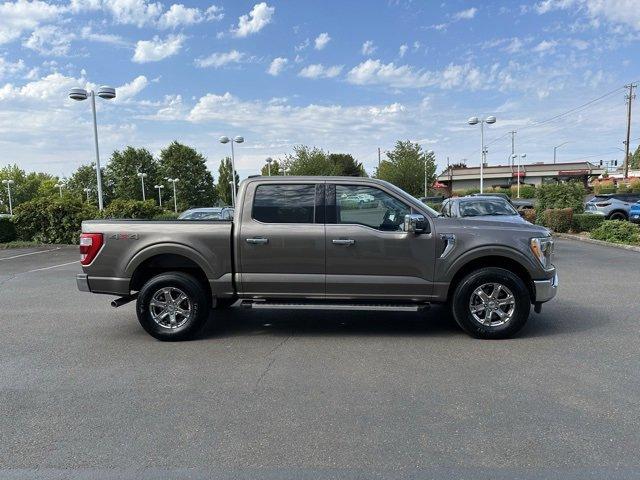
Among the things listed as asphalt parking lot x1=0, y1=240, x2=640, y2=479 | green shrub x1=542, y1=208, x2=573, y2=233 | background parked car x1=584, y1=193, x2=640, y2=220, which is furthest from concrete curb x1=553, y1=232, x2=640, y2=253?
asphalt parking lot x1=0, y1=240, x2=640, y2=479

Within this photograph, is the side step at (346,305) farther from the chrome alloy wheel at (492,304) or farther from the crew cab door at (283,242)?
the chrome alloy wheel at (492,304)

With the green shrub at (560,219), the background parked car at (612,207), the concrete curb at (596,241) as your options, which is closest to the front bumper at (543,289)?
the concrete curb at (596,241)

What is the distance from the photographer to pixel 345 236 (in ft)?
18.6

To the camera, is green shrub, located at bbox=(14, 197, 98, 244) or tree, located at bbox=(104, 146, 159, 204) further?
tree, located at bbox=(104, 146, 159, 204)

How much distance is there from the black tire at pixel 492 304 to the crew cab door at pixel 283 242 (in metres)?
1.64

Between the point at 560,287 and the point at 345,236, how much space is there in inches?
208

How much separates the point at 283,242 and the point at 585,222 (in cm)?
1740

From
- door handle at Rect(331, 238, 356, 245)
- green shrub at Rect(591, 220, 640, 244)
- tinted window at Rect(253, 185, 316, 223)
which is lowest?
green shrub at Rect(591, 220, 640, 244)

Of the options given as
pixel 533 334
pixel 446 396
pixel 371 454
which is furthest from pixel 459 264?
pixel 371 454

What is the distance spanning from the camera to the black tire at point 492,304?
565 cm

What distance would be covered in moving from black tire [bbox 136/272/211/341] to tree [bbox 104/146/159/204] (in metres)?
70.8

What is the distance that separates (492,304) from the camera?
5723 mm

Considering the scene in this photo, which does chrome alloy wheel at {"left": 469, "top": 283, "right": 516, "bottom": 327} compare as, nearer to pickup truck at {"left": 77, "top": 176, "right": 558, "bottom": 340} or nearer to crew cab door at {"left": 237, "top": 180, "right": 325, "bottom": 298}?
pickup truck at {"left": 77, "top": 176, "right": 558, "bottom": 340}

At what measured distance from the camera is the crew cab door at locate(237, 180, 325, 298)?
572cm
